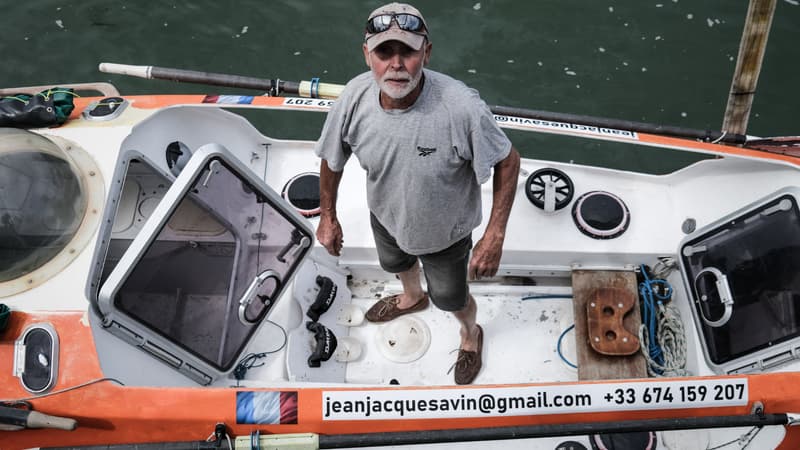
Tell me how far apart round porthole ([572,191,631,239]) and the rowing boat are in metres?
0.01

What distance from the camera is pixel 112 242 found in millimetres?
3381

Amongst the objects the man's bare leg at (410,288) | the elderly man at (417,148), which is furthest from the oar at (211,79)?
the elderly man at (417,148)

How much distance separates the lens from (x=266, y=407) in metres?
2.68

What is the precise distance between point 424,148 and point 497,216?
48cm

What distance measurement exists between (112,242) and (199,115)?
876 millimetres

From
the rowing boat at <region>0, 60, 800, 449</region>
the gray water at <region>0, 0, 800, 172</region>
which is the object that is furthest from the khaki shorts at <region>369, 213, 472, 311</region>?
the gray water at <region>0, 0, 800, 172</region>

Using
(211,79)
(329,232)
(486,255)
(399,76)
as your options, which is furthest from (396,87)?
(211,79)

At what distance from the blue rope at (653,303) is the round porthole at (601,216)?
0.89 ft

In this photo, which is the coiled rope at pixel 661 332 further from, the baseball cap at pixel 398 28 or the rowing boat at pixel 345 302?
the baseball cap at pixel 398 28

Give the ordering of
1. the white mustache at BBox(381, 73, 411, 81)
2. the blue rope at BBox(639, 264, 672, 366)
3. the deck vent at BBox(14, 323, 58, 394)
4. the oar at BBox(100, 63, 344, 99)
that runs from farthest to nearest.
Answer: the oar at BBox(100, 63, 344, 99)
the blue rope at BBox(639, 264, 672, 366)
the deck vent at BBox(14, 323, 58, 394)
the white mustache at BBox(381, 73, 411, 81)

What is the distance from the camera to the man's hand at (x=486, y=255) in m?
2.75

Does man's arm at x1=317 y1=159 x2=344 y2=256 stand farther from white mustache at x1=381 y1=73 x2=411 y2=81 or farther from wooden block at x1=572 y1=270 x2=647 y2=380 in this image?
wooden block at x1=572 y1=270 x2=647 y2=380

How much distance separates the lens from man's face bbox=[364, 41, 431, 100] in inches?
92.7

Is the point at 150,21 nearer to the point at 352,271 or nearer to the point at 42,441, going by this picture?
the point at 352,271
